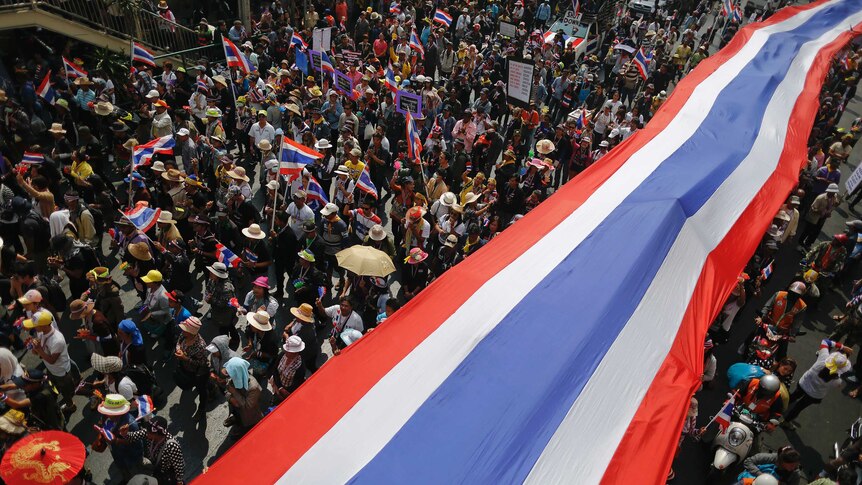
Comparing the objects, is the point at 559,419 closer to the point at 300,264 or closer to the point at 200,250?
the point at 300,264

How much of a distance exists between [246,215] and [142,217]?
1569 mm

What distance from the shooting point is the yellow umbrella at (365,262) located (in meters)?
7.50

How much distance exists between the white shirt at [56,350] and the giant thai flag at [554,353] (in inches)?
123

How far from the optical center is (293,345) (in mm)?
6434

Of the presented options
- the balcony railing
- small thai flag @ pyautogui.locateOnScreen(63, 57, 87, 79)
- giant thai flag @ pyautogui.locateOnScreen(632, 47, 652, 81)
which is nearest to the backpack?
small thai flag @ pyautogui.locateOnScreen(63, 57, 87, 79)

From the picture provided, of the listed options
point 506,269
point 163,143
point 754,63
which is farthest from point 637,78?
point 163,143

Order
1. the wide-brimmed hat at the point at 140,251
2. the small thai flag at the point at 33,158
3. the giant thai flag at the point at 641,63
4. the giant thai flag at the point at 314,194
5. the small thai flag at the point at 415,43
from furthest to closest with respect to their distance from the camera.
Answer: the small thai flag at the point at 415,43 < the giant thai flag at the point at 641,63 < the giant thai flag at the point at 314,194 < the small thai flag at the point at 33,158 < the wide-brimmed hat at the point at 140,251

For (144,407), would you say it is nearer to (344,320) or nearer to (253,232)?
(344,320)

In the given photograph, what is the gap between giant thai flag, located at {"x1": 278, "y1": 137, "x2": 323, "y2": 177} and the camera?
29.9ft

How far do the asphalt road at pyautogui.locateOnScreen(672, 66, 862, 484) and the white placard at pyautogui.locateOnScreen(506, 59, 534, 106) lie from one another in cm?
635

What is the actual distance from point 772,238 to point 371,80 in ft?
32.7

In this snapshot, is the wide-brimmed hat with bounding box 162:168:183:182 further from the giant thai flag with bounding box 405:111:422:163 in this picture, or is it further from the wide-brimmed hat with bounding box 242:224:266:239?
the giant thai flag with bounding box 405:111:422:163

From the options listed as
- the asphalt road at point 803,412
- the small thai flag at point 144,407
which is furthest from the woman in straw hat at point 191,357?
the asphalt road at point 803,412

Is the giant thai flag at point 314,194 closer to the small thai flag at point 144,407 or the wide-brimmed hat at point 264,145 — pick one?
the wide-brimmed hat at point 264,145
